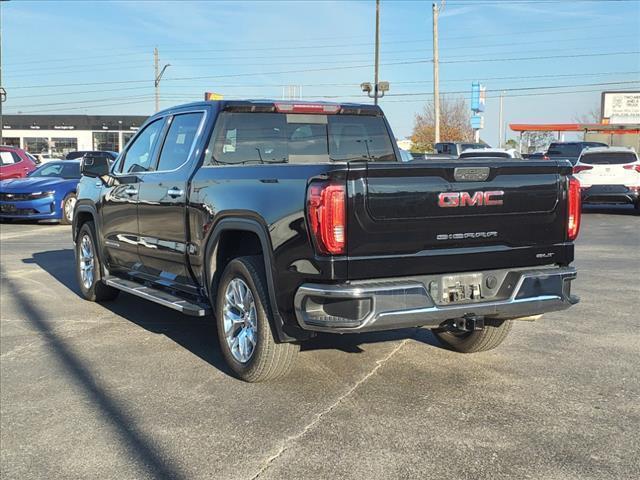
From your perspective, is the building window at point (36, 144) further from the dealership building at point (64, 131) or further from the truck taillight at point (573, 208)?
the truck taillight at point (573, 208)

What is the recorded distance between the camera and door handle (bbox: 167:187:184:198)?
5262mm

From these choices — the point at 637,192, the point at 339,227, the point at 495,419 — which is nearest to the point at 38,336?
the point at 339,227

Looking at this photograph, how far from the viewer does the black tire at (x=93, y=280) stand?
23.6ft

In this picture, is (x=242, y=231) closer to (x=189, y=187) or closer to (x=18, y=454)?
(x=189, y=187)

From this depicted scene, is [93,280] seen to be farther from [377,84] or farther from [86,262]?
[377,84]

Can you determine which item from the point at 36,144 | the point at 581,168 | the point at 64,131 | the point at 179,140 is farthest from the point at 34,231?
the point at 36,144

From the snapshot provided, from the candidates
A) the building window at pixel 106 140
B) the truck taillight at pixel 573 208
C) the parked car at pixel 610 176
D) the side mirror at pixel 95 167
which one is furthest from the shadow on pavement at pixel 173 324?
the building window at pixel 106 140

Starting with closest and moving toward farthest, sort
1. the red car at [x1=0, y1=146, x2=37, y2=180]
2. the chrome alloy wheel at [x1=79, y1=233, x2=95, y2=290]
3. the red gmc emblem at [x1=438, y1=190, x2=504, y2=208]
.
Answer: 1. the red gmc emblem at [x1=438, y1=190, x2=504, y2=208]
2. the chrome alloy wheel at [x1=79, y1=233, x2=95, y2=290]
3. the red car at [x1=0, y1=146, x2=37, y2=180]

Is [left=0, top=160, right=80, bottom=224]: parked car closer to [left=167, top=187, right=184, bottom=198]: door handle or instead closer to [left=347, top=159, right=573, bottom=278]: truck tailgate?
[left=167, top=187, right=184, bottom=198]: door handle

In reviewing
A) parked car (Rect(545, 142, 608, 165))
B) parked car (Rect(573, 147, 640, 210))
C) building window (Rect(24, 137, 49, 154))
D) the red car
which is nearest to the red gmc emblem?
parked car (Rect(573, 147, 640, 210))

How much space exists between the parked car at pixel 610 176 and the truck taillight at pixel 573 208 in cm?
1296

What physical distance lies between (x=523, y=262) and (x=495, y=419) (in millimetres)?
1029

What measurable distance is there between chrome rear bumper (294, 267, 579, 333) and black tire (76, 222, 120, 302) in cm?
392

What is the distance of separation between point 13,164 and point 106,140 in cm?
6589
